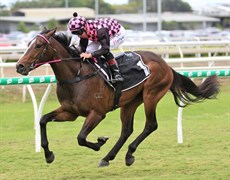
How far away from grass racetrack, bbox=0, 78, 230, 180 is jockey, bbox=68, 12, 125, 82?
1014mm

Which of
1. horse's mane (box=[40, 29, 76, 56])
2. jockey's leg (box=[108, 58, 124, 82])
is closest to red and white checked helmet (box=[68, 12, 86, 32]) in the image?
horse's mane (box=[40, 29, 76, 56])

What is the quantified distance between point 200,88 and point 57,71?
2.05 meters

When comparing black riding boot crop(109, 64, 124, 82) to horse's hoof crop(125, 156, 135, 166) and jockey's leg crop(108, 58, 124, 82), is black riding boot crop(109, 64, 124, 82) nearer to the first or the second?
jockey's leg crop(108, 58, 124, 82)

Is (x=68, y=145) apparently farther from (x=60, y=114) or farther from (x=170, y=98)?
(x=170, y=98)

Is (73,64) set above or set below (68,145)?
above

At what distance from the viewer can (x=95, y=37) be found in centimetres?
730

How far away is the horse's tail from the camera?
26.9ft

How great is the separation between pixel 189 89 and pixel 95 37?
1.54m

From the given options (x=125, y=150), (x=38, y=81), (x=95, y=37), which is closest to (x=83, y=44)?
(x=95, y=37)

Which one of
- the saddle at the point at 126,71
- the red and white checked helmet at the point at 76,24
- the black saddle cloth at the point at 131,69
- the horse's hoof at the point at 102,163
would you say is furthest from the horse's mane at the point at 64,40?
the horse's hoof at the point at 102,163

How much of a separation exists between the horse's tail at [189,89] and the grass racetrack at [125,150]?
611mm

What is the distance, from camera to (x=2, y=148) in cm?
863

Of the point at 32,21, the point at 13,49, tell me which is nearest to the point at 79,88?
the point at 13,49

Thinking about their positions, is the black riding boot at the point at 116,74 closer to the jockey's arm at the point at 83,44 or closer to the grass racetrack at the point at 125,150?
the jockey's arm at the point at 83,44
